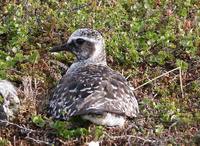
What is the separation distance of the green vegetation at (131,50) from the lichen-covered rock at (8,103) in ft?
0.47

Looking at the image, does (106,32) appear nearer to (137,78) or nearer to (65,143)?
(137,78)

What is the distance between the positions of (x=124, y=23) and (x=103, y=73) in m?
2.41

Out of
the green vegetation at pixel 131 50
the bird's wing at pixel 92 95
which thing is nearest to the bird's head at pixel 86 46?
the green vegetation at pixel 131 50

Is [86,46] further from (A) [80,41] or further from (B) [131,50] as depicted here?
(B) [131,50]

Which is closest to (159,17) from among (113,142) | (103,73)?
(103,73)

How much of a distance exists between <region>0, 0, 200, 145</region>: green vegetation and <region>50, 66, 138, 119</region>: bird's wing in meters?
0.24

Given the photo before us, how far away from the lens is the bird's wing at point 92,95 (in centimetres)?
888

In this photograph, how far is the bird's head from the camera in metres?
10.7

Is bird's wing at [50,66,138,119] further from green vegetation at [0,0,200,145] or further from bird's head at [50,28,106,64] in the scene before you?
bird's head at [50,28,106,64]

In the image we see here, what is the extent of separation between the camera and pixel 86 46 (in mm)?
10844

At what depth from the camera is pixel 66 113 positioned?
9.13m

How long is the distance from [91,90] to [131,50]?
7.06ft

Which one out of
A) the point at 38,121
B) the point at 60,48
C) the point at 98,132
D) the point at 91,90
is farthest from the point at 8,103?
the point at 60,48

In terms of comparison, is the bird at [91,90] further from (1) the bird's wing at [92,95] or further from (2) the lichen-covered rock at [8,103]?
(2) the lichen-covered rock at [8,103]
